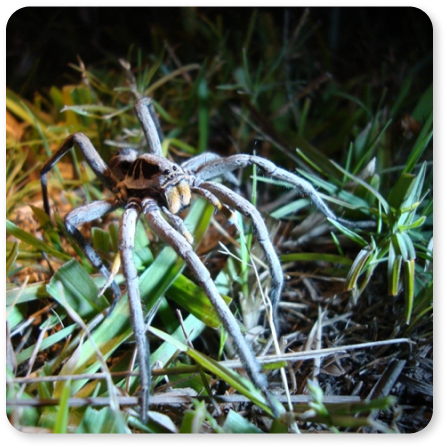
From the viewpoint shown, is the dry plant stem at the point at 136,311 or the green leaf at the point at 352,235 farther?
the green leaf at the point at 352,235

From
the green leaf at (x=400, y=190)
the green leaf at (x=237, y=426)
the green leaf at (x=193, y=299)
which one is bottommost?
the green leaf at (x=237, y=426)

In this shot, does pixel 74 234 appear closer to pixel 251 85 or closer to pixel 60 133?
pixel 60 133

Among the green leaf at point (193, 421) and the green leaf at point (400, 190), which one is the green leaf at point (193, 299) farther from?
the green leaf at point (400, 190)

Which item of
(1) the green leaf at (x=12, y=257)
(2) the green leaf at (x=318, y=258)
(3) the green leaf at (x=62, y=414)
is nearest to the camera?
(3) the green leaf at (x=62, y=414)

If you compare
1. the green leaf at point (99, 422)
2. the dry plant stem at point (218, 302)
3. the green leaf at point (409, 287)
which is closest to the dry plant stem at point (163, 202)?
the dry plant stem at point (218, 302)

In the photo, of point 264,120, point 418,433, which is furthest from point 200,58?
point 418,433

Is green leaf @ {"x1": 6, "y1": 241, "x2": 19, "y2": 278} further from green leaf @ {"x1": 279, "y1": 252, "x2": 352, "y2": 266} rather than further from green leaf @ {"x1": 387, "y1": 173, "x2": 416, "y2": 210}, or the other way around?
green leaf @ {"x1": 387, "y1": 173, "x2": 416, "y2": 210}

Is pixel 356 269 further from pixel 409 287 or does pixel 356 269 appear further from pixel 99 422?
pixel 99 422
